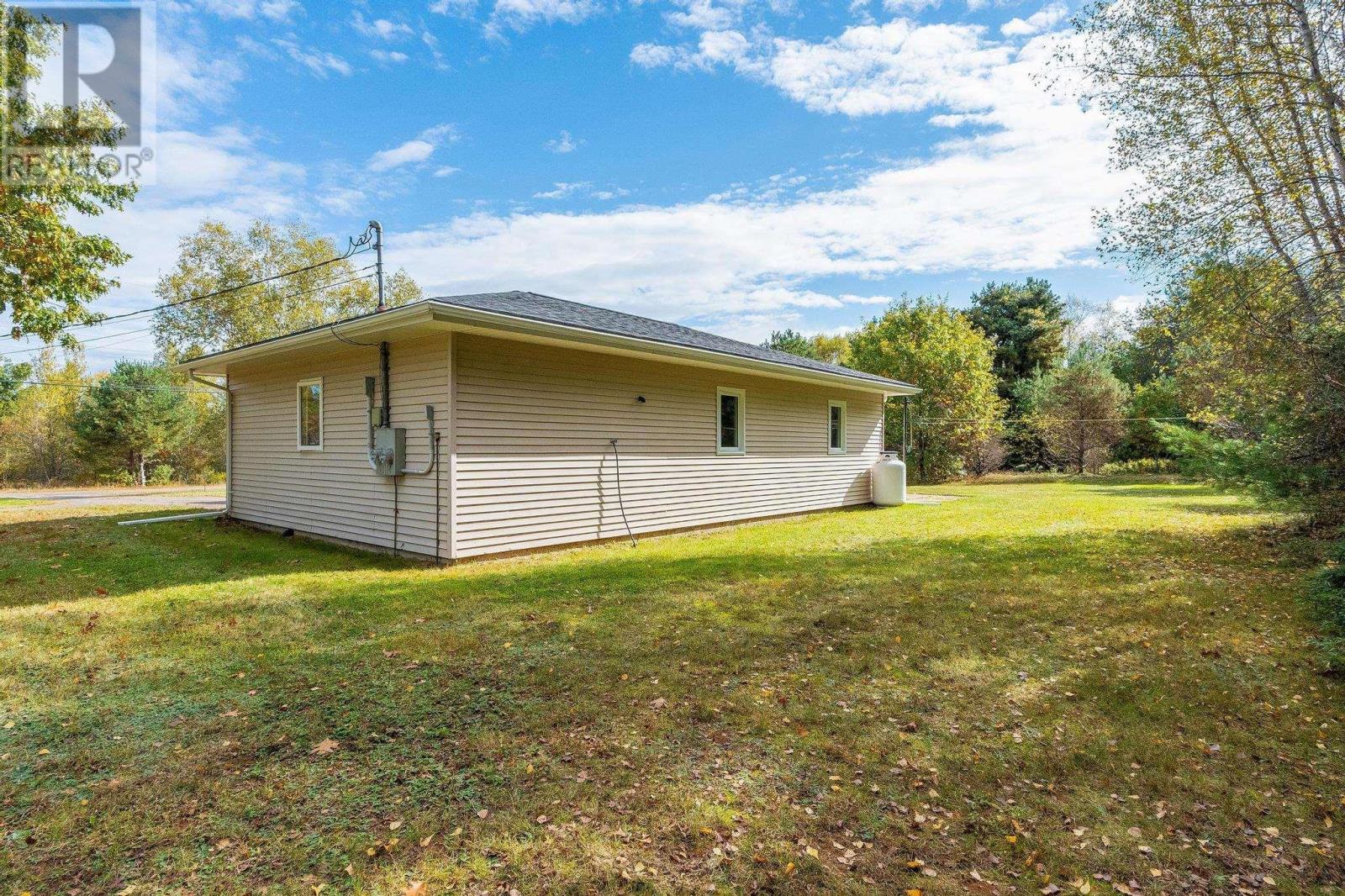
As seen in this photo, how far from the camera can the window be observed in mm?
8555

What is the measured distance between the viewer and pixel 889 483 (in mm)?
12906

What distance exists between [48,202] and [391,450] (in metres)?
8.32

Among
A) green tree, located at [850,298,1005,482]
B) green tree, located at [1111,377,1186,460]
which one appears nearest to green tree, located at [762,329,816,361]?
green tree, located at [850,298,1005,482]

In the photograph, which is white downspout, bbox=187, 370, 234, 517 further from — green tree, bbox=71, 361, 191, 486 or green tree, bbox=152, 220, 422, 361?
green tree, bbox=152, 220, 422, 361

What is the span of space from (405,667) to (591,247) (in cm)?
1646

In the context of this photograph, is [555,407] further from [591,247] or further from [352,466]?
[591,247]

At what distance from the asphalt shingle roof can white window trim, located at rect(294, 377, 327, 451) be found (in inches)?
102

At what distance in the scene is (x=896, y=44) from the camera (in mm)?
8758

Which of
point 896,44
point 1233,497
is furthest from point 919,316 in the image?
point 896,44

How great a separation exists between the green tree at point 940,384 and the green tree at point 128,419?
24849mm

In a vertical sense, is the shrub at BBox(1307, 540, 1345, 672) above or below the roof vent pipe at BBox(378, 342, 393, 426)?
below

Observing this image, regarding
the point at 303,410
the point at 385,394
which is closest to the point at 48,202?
the point at 303,410

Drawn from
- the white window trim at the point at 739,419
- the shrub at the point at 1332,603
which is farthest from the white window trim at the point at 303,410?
the shrub at the point at 1332,603

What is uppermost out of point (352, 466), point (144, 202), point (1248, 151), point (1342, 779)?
point (144, 202)
